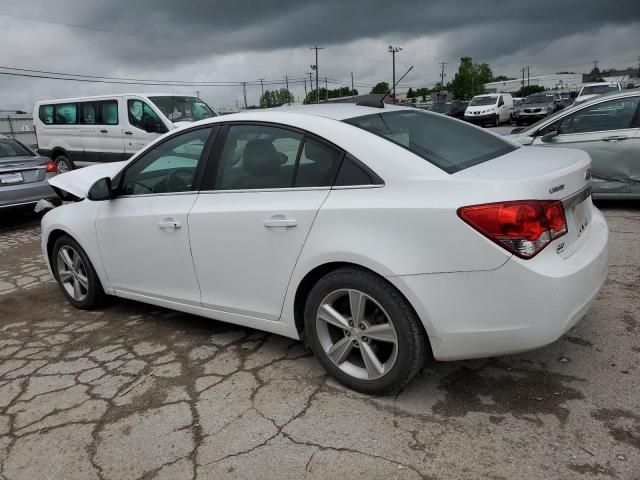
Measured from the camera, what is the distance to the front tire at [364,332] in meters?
2.59

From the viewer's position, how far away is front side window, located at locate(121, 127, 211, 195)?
3.52m

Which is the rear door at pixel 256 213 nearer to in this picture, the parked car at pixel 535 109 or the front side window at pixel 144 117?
the front side window at pixel 144 117

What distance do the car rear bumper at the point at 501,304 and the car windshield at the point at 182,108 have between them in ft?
30.8

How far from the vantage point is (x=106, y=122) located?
455 inches

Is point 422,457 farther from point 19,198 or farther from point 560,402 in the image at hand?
point 19,198

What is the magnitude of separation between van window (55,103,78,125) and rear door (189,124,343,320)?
1061 cm

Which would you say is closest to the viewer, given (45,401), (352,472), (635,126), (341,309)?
(352,472)

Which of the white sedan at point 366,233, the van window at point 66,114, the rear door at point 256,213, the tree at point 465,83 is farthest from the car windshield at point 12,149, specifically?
the tree at point 465,83

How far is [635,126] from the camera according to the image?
249 inches

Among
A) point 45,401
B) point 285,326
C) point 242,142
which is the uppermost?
point 242,142

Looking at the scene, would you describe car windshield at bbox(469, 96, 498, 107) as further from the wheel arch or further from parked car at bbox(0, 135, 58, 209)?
the wheel arch

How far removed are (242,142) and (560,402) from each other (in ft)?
7.48

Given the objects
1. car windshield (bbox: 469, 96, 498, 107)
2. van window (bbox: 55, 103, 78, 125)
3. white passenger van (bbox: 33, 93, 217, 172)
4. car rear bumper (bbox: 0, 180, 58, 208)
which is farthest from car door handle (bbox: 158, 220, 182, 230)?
car windshield (bbox: 469, 96, 498, 107)

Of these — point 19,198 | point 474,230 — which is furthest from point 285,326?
point 19,198
